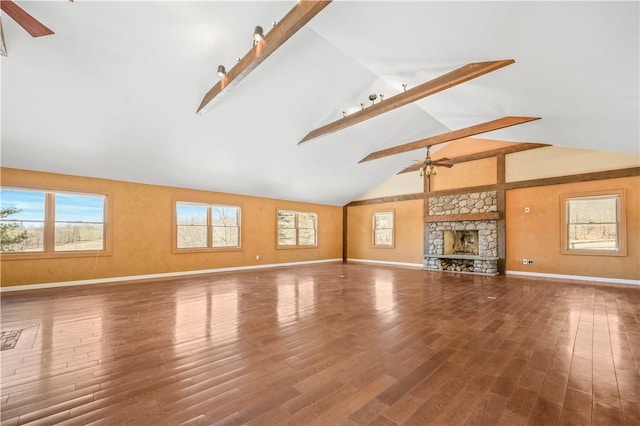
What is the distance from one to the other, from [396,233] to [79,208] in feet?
28.6

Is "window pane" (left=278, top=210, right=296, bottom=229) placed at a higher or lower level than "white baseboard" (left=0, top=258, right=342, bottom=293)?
higher

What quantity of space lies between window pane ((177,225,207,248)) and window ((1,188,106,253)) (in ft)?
5.28

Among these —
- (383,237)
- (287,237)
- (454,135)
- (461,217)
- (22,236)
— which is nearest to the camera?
(22,236)

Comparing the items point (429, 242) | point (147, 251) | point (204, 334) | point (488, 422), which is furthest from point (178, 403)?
point (429, 242)

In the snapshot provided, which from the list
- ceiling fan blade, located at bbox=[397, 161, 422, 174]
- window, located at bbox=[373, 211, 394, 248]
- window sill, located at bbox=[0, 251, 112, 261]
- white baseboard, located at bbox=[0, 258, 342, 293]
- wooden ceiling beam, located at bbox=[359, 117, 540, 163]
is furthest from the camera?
window, located at bbox=[373, 211, 394, 248]

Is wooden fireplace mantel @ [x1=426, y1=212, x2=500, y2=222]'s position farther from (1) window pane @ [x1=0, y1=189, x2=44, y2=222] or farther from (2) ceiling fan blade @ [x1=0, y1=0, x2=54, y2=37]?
(1) window pane @ [x1=0, y1=189, x2=44, y2=222]

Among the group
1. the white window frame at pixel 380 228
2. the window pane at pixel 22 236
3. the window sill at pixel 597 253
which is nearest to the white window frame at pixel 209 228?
the window pane at pixel 22 236

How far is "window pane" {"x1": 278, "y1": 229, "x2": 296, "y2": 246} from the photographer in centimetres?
932

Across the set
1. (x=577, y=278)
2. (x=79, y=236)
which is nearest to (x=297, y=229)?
(x=79, y=236)

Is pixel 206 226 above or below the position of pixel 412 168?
below

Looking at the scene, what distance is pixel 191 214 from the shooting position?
24.3 feet

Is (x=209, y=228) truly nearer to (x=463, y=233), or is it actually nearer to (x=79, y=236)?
(x=79, y=236)

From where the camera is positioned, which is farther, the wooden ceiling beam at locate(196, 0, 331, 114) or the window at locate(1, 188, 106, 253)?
the window at locate(1, 188, 106, 253)

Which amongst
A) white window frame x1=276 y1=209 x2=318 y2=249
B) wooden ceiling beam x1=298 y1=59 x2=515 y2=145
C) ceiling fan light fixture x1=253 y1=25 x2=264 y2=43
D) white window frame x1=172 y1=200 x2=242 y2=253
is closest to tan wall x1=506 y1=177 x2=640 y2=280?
wooden ceiling beam x1=298 y1=59 x2=515 y2=145
